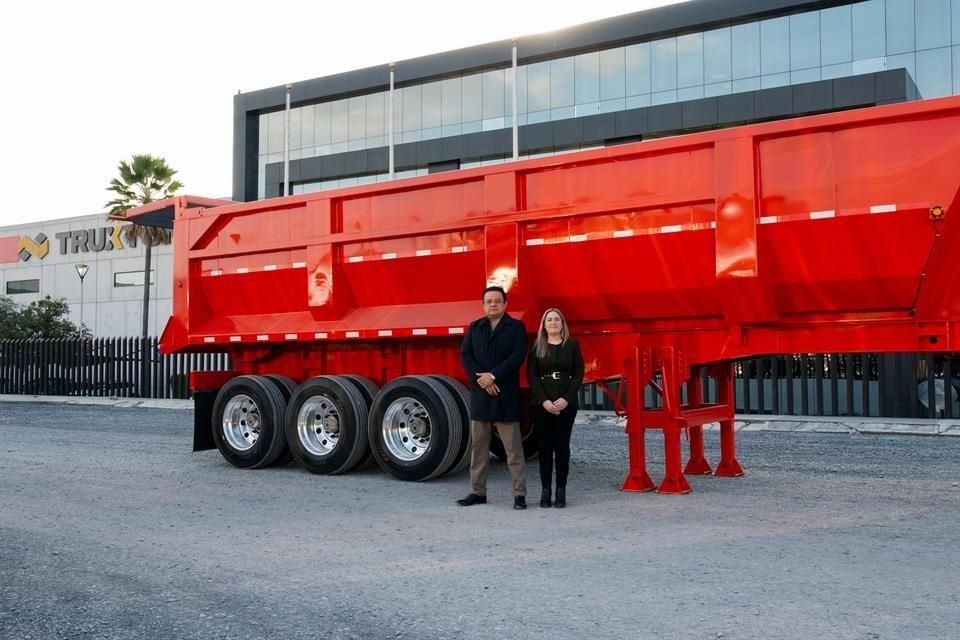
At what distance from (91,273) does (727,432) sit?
1339 inches

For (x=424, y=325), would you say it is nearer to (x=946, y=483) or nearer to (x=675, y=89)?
(x=946, y=483)

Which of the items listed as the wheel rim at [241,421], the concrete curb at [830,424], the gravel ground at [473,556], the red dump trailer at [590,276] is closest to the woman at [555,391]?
the gravel ground at [473,556]

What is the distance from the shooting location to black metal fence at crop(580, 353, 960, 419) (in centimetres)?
1465

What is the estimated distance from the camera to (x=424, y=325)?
8.88m

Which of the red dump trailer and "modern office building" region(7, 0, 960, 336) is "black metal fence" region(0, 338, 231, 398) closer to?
"modern office building" region(7, 0, 960, 336)

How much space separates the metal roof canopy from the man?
15.1ft

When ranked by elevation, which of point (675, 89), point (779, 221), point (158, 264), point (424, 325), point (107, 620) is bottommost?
point (107, 620)

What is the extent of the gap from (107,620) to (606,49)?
3240 cm

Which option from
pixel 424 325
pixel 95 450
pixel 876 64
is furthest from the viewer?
pixel 876 64

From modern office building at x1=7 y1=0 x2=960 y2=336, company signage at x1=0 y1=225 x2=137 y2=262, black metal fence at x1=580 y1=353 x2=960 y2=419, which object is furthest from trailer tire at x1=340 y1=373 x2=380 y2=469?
company signage at x1=0 y1=225 x2=137 y2=262

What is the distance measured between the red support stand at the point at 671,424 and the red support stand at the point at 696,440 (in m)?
0.65

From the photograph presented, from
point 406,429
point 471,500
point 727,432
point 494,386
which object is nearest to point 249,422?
point 406,429

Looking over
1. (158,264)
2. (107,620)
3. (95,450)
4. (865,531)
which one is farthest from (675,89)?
(107,620)

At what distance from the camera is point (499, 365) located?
725 centimetres
